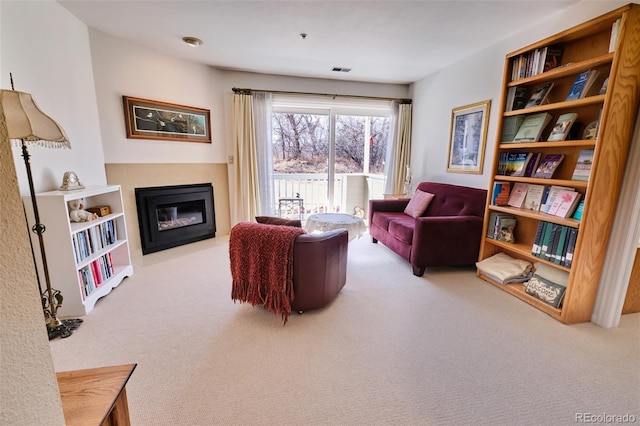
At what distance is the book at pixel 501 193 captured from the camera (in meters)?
2.68

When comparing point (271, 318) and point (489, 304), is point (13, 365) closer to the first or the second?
point (271, 318)

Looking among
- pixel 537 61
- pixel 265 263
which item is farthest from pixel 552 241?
pixel 265 263

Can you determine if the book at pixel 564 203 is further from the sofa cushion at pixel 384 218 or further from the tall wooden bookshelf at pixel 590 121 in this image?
the sofa cushion at pixel 384 218

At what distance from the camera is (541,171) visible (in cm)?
237

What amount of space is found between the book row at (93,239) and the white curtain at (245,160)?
68.7 inches

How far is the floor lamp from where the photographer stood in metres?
1.62

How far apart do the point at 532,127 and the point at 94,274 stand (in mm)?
3988

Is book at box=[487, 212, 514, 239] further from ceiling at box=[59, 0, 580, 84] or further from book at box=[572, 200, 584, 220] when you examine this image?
ceiling at box=[59, 0, 580, 84]

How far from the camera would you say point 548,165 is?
7.64 ft

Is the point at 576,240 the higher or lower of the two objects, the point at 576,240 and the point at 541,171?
the lower

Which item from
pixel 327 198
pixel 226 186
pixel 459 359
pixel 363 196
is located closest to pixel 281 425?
pixel 459 359

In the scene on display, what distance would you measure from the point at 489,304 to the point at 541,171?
1.22 metres
